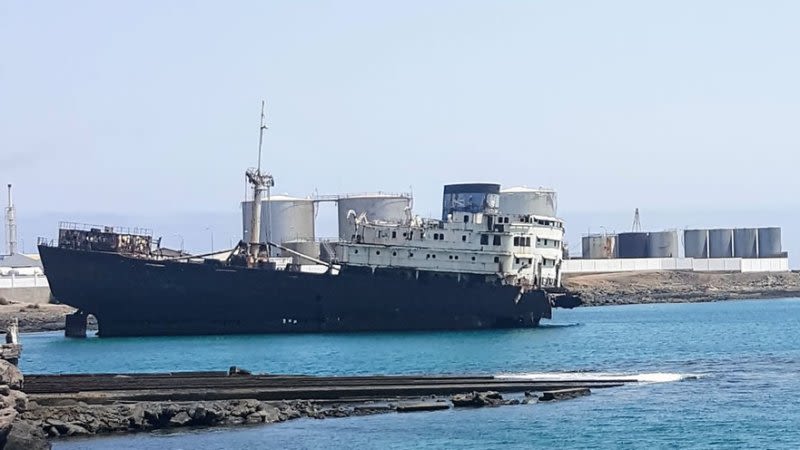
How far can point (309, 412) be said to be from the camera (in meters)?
30.8

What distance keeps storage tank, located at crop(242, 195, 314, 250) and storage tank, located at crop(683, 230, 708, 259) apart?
135 feet

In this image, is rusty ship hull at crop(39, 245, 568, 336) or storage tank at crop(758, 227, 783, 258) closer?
rusty ship hull at crop(39, 245, 568, 336)

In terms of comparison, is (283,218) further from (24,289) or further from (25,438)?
(25,438)

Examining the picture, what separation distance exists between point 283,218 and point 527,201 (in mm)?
16965

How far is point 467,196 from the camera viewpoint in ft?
273

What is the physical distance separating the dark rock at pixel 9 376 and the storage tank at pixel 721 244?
347 feet

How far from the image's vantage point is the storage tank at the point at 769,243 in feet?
412

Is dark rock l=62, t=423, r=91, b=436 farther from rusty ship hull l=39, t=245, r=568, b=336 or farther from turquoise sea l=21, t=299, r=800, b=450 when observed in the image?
rusty ship hull l=39, t=245, r=568, b=336

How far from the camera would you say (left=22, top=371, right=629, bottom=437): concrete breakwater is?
95.2 feet

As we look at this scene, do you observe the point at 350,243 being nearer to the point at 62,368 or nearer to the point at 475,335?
the point at 475,335

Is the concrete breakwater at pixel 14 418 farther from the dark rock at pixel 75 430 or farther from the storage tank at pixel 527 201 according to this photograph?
the storage tank at pixel 527 201

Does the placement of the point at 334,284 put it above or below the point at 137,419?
above

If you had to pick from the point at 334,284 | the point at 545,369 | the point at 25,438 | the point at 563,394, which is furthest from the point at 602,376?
the point at 334,284

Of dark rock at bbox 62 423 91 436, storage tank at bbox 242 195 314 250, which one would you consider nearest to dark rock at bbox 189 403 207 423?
dark rock at bbox 62 423 91 436
